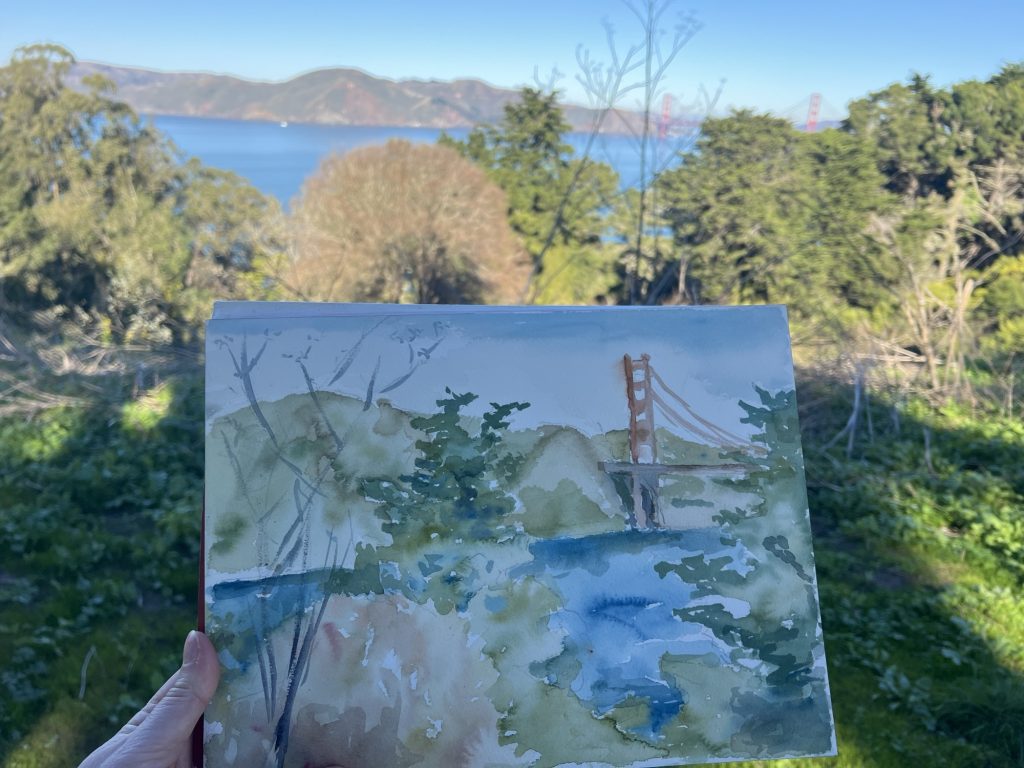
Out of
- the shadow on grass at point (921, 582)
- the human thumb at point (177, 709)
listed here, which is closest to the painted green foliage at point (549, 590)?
the human thumb at point (177, 709)

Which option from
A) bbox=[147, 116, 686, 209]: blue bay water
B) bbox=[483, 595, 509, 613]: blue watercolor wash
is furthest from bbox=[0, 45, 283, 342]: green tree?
bbox=[483, 595, 509, 613]: blue watercolor wash

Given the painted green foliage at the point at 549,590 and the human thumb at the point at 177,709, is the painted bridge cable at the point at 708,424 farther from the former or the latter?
the human thumb at the point at 177,709

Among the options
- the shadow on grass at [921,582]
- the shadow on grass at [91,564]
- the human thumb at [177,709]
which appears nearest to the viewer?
the human thumb at [177,709]

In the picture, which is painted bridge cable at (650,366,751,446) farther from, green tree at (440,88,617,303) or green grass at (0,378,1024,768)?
green tree at (440,88,617,303)

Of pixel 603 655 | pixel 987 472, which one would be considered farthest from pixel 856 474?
pixel 603 655

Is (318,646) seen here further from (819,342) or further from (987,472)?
(819,342)
